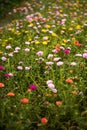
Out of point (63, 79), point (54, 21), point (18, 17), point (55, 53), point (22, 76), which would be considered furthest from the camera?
point (18, 17)

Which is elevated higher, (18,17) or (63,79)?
(63,79)

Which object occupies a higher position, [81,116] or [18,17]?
[81,116]

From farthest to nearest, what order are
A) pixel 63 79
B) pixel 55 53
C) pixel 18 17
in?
pixel 18 17 → pixel 55 53 → pixel 63 79

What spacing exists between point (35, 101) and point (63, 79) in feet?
1.73

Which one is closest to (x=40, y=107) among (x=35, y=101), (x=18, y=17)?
(x=35, y=101)

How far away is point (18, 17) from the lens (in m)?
7.53

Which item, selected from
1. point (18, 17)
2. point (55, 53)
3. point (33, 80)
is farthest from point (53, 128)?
point (18, 17)

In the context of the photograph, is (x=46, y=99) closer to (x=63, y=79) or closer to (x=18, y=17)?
(x=63, y=79)

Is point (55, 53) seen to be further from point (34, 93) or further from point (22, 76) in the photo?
point (34, 93)

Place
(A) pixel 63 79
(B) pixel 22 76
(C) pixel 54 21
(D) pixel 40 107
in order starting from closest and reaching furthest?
(D) pixel 40 107
(A) pixel 63 79
(B) pixel 22 76
(C) pixel 54 21

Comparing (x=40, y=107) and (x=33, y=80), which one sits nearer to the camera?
(x=40, y=107)

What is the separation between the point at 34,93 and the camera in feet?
11.8

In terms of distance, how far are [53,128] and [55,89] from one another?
50 cm

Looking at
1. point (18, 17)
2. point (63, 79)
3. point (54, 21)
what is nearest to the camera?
point (63, 79)
